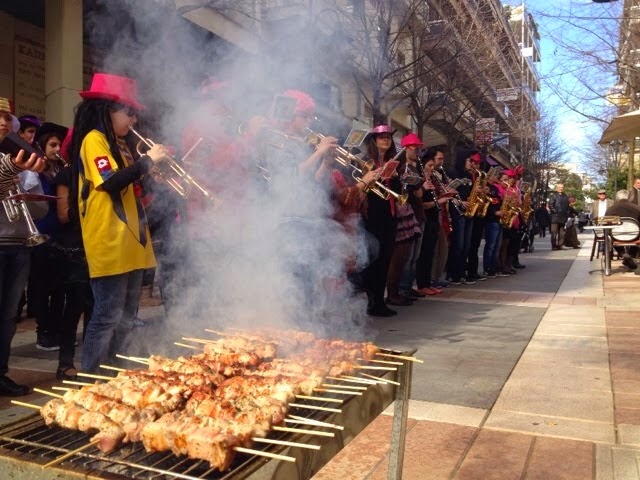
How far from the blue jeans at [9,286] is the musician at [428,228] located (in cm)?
537

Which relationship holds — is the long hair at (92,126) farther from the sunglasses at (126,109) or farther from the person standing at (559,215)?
the person standing at (559,215)

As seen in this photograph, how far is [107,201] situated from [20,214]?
2.74 feet

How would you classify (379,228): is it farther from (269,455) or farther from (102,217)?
(269,455)

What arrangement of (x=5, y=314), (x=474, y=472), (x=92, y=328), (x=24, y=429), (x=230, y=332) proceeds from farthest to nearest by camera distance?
1. (x=5, y=314)
2. (x=92, y=328)
3. (x=230, y=332)
4. (x=474, y=472)
5. (x=24, y=429)

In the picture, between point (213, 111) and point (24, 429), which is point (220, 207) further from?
point (24, 429)

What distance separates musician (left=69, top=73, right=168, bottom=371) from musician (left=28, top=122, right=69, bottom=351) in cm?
141

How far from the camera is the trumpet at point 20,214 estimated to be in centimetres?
352

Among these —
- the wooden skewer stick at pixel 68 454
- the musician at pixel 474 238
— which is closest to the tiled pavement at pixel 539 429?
the wooden skewer stick at pixel 68 454

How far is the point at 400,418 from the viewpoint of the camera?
2.31m

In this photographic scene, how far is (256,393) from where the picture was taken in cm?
193

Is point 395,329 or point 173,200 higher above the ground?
point 173,200

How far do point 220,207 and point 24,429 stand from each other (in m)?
2.68

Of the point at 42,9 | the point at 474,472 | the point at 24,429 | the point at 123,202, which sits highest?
the point at 42,9

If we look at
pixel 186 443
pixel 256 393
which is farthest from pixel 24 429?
pixel 256 393
